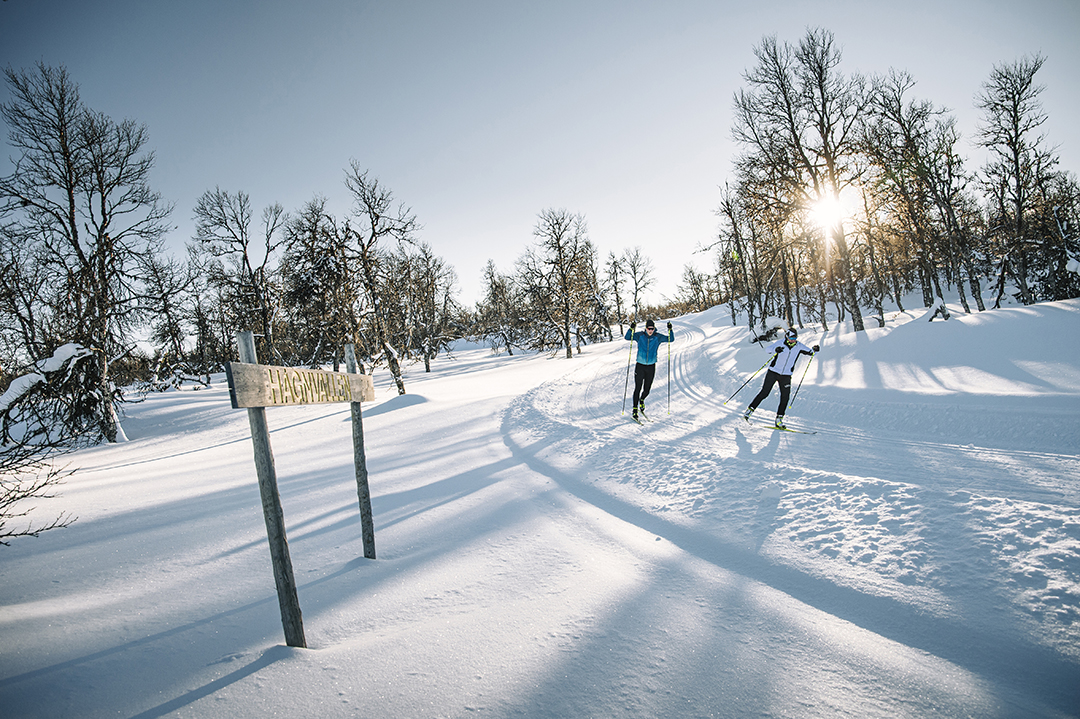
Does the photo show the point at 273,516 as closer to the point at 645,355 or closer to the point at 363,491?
the point at 363,491

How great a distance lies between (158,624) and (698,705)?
13.6 ft

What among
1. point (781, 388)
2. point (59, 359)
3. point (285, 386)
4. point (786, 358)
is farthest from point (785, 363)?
point (59, 359)

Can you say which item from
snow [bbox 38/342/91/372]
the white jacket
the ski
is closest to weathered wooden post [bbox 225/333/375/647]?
snow [bbox 38/342/91/372]

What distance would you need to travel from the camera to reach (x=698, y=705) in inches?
99.1

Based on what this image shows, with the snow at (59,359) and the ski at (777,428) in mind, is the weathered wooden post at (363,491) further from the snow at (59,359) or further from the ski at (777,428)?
the ski at (777,428)

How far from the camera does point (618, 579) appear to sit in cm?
393

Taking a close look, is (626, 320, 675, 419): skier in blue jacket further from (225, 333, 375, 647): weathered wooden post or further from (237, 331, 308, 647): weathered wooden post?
(237, 331, 308, 647): weathered wooden post

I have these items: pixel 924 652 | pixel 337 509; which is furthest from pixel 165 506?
pixel 924 652

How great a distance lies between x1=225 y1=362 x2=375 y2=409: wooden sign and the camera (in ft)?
8.41

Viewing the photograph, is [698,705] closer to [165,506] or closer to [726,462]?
[726,462]

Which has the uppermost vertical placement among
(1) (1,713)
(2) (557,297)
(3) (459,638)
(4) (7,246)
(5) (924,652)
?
(4) (7,246)

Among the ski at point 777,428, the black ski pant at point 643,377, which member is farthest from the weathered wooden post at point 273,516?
the black ski pant at point 643,377

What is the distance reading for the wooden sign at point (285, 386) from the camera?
101 inches

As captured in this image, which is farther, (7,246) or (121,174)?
(121,174)
